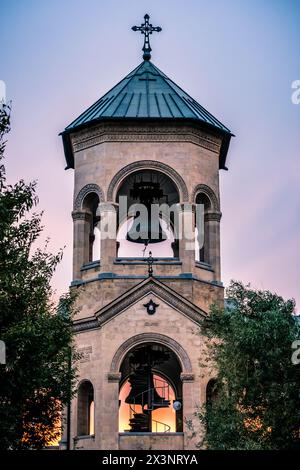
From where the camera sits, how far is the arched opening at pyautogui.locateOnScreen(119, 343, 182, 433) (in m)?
40.7

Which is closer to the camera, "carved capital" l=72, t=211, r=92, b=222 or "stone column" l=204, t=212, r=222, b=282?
"stone column" l=204, t=212, r=222, b=282

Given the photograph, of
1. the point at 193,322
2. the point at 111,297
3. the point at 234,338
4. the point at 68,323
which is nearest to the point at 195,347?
the point at 193,322

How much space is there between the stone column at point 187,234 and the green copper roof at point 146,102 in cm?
344

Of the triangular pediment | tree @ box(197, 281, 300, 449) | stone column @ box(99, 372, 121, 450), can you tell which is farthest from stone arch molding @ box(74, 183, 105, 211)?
tree @ box(197, 281, 300, 449)

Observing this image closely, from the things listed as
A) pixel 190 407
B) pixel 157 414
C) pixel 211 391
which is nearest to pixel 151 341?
pixel 190 407

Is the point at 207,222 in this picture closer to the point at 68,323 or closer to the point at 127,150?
the point at 127,150

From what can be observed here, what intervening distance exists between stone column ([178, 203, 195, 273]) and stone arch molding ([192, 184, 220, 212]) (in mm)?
585

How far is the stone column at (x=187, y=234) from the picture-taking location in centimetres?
4191

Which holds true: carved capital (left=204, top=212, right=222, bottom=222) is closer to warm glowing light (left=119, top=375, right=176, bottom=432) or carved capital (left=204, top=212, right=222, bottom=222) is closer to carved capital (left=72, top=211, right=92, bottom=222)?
carved capital (left=72, top=211, right=92, bottom=222)

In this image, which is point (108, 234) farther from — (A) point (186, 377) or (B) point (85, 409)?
(B) point (85, 409)

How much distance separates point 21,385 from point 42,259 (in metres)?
3.97

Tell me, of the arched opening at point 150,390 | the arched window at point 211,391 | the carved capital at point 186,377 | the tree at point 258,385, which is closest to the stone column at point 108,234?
the arched opening at point 150,390

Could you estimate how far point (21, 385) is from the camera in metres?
28.9
